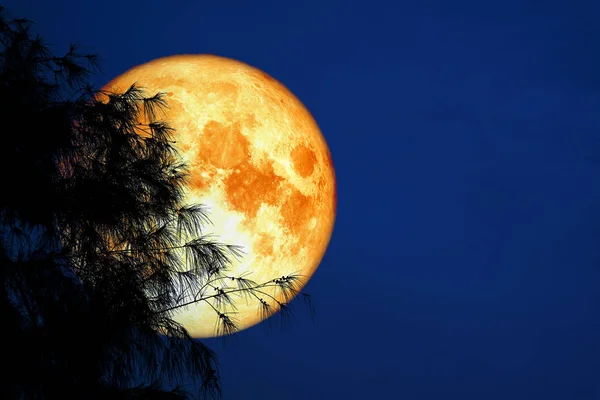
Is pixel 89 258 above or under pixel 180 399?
above

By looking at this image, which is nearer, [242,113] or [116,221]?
[116,221]

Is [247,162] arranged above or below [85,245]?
above

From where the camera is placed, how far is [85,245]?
6.10 meters

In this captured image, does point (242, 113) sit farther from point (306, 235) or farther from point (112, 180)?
point (112, 180)

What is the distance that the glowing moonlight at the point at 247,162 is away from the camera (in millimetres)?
9633

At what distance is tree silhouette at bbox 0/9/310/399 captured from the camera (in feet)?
18.3

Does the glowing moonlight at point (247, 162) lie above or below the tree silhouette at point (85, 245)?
above

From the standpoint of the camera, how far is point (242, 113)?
10078mm

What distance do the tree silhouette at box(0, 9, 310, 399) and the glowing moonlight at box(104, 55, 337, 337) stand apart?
8.16 feet

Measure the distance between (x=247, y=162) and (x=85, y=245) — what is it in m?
4.09

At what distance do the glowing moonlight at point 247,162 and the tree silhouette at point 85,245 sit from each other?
97.9 inches

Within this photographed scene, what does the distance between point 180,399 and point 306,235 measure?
433 centimetres

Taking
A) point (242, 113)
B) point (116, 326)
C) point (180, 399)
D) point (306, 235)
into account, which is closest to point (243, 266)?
point (306, 235)

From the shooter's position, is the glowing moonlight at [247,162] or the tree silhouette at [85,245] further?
the glowing moonlight at [247,162]
